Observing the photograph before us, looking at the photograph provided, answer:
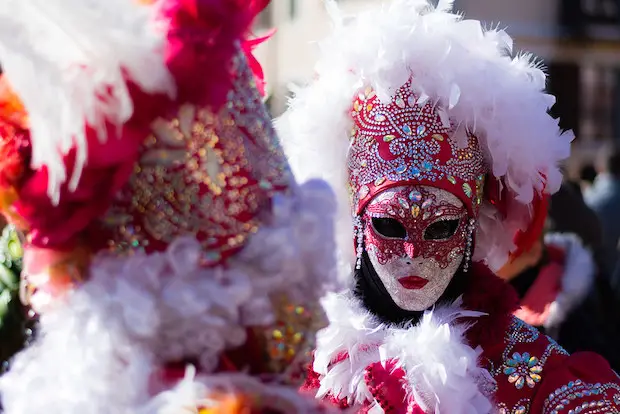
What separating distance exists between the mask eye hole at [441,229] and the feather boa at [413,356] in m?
0.18

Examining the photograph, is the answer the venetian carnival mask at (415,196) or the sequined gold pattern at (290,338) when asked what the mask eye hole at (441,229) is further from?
the sequined gold pattern at (290,338)

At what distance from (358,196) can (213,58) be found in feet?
3.12

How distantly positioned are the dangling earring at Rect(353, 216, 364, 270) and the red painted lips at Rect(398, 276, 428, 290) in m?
0.13

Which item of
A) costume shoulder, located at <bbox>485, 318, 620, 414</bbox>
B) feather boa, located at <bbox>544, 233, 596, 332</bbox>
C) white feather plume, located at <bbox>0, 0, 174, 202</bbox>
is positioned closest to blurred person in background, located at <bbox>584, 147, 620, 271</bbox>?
feather boa, located at <bbox>544, 233, 596, 332</bbox>

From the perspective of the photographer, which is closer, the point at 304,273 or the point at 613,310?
the point at 304,273

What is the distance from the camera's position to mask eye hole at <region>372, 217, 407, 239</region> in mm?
1944

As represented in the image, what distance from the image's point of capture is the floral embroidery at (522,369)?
187 centimetres

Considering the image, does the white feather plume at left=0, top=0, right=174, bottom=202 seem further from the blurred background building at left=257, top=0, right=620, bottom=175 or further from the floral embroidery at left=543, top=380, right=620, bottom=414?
the blurred background building at left=257, top=0, right=620, bottom=175

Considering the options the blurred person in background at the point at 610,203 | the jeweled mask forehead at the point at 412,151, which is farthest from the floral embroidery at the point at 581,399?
the blurred person in background at the point at 610,203

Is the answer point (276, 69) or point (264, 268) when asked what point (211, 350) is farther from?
point (276, 69)

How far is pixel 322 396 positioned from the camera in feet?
6.43

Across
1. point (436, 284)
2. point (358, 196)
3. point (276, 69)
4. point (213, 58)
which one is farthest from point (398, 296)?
point (276, 69)

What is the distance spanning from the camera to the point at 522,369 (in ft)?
6.19

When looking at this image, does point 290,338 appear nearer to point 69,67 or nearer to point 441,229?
point 69,67
